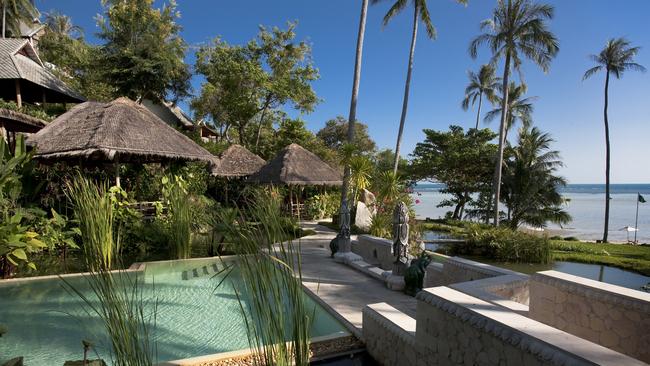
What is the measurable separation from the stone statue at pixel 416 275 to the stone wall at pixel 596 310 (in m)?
1.60

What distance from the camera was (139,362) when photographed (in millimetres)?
1436

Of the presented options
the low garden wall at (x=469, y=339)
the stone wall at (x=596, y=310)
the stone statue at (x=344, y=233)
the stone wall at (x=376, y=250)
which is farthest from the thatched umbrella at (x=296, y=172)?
the stone wall at (x=596, y=310)

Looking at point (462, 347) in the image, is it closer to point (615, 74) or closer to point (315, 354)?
point (315, 354)

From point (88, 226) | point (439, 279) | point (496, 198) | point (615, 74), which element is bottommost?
point (439, 279)

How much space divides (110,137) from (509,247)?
10210 mm

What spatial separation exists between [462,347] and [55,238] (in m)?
7.19

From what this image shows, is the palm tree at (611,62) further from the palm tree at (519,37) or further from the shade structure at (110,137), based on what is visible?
the shade structure at (110,137)

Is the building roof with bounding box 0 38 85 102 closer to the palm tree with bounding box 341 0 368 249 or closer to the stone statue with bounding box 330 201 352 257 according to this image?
the palm tree with bounding box 341 0 368 249

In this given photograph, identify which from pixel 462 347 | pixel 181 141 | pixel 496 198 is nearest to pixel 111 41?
pixel 181 141

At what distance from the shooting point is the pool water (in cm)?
346

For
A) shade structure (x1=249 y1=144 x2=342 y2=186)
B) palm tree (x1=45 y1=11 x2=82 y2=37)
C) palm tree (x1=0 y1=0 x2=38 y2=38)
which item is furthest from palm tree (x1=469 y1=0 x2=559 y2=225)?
palm tree (x1=45 y1=11 x2=82 y2=37)

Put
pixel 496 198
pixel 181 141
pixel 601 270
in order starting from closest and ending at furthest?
pixel 601 270 < pixel 181 141 < pixel 496 198

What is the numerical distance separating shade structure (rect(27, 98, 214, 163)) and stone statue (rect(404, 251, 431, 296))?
691cm

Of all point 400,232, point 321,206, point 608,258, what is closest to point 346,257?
point 400,232
